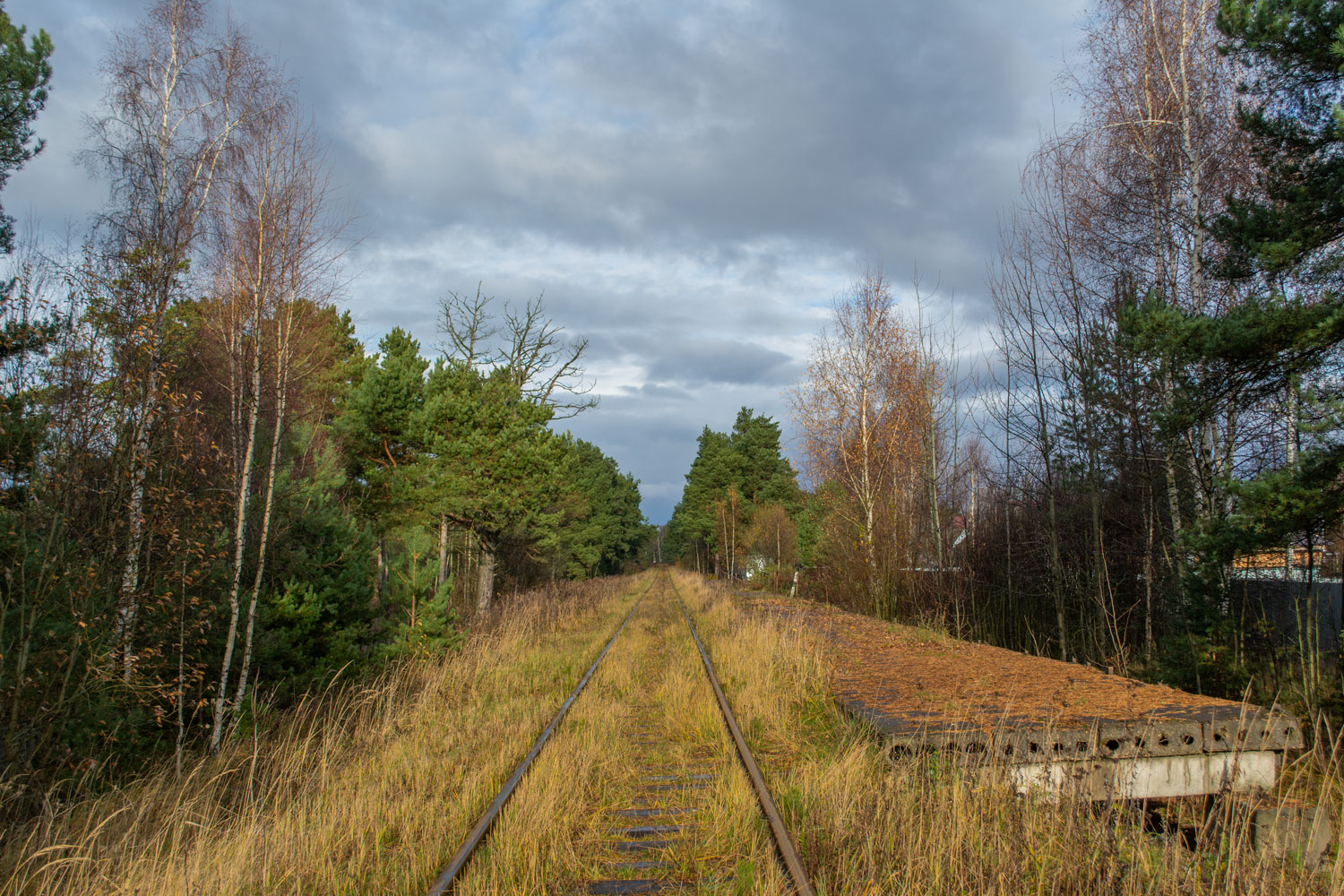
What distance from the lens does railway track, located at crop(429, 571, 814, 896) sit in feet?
12.6

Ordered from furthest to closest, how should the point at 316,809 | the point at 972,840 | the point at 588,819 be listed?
the point at 588,819 → the point at 316,809 → the point at 972,840

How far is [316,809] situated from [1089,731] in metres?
5.26

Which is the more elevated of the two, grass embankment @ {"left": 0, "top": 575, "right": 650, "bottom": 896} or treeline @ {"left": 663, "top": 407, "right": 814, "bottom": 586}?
treeline @ {"left": 663, "top": 407, "right": 814, "bottom": 586}

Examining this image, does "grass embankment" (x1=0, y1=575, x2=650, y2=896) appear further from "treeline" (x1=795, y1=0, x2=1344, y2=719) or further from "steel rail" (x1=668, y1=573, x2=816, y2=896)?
"treeline" (x1=795, y1=0, x2=1344, y2=719)

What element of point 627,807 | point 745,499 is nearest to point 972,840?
point 627,807

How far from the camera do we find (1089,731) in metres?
5.02

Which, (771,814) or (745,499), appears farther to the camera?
(745,499)

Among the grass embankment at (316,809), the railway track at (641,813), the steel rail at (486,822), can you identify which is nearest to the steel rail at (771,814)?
the railway track at (641,813)

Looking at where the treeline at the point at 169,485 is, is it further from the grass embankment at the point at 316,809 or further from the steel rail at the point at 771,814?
the steel rail at the point at 771,814

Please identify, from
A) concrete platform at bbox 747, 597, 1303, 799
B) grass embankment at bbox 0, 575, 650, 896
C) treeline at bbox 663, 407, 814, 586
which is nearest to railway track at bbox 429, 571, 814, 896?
grass embankment at bbox 0, 575, 650, 896

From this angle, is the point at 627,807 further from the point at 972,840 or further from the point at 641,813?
the point at 972,840

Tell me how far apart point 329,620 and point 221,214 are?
17.0 feet

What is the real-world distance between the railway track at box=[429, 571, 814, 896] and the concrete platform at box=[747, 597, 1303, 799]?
4.41 ft

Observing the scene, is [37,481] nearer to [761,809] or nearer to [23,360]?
[23,360]
